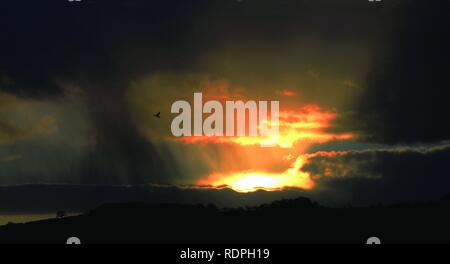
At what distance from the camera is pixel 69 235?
1528 centimetres

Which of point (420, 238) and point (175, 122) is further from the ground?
point (175, 122)

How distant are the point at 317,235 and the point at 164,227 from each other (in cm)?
314

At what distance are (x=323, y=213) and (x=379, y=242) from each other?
4.18 feet

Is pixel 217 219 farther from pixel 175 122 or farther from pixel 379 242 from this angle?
pixel 379 242

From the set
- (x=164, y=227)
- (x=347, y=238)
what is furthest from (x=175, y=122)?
(x=347, y=238)

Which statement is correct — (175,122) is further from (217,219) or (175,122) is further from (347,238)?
(347,238)

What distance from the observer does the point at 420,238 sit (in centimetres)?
1548
